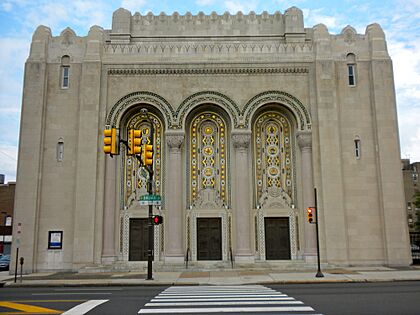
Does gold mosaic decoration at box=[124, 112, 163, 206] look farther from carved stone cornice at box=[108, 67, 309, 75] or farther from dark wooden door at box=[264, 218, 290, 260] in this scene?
dark wooden door at box=[264, 218, 290, 260]

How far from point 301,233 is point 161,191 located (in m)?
9.22

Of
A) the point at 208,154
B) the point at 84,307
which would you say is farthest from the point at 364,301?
the point at 208,154

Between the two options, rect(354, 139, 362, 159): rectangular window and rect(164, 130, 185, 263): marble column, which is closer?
rect(164, 130, 185, 263): marble column

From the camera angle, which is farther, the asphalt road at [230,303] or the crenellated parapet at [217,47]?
the crenellated parapet at [217,47]

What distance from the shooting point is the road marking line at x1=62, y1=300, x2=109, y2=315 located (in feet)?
37.9

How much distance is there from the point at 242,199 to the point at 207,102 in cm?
658

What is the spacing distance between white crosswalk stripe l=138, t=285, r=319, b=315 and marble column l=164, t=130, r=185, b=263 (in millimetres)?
13155

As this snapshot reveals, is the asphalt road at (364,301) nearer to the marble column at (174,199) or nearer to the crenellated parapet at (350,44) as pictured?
the marble column at (174,199)

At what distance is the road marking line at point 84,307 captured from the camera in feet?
37.9

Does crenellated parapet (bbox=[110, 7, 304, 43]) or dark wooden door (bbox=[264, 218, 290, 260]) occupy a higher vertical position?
crenellated parapet (bbox=[110, 7, 304, 43])

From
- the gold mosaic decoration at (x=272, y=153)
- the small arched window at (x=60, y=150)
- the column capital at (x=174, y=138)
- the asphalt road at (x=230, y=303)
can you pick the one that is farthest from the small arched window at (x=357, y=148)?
the small arched window at (x=60, y=150)

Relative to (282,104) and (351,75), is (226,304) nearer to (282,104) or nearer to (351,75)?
(282,104)

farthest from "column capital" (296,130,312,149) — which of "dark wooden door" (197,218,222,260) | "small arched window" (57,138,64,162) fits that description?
"small arched window" (57,138,64,162)

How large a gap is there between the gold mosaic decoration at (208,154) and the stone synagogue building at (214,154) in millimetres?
68
